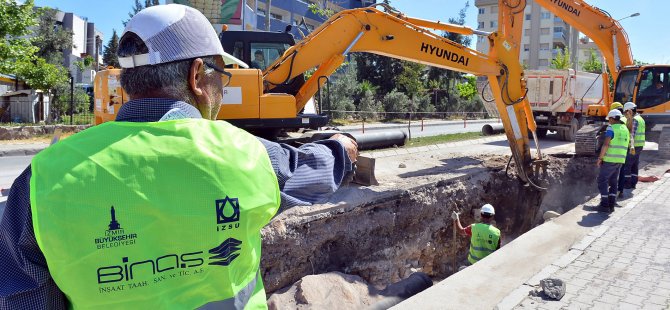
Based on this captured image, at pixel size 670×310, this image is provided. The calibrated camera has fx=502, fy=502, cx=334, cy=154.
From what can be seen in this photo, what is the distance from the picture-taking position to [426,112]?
34.7 metres

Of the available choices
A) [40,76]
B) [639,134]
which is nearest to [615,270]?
Answer: [639,134]

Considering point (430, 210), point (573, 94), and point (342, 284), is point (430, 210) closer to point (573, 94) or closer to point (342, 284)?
point (342, 284)

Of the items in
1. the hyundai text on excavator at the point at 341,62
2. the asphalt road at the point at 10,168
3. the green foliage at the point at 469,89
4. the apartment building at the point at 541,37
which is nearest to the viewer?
the hyundai text on excavator at the point at 341,62

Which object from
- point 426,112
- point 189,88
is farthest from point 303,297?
point 426,112

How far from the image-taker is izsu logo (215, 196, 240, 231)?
1.36m

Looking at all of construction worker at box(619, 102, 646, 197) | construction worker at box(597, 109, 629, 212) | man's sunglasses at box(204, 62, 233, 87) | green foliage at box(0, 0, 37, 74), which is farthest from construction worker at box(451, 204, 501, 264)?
green foliage at box(0, 0, 37, 74)

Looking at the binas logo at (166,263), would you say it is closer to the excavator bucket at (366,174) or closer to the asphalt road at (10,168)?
the excavator bucket at (366,174)

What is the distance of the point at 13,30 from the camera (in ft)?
46.8

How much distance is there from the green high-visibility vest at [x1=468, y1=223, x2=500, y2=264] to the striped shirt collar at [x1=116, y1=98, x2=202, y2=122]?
578 centimetres

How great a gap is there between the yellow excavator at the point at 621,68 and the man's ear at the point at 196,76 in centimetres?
1287

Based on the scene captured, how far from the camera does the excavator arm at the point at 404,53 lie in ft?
26.3

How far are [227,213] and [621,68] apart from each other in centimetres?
1575

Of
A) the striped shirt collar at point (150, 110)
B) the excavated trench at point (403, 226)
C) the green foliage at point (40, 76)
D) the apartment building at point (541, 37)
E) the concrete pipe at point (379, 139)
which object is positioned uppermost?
the apartment building at point (541, 37)

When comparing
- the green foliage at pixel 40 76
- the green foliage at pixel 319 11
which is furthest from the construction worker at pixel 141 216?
the green foliage at pixel 319 11
